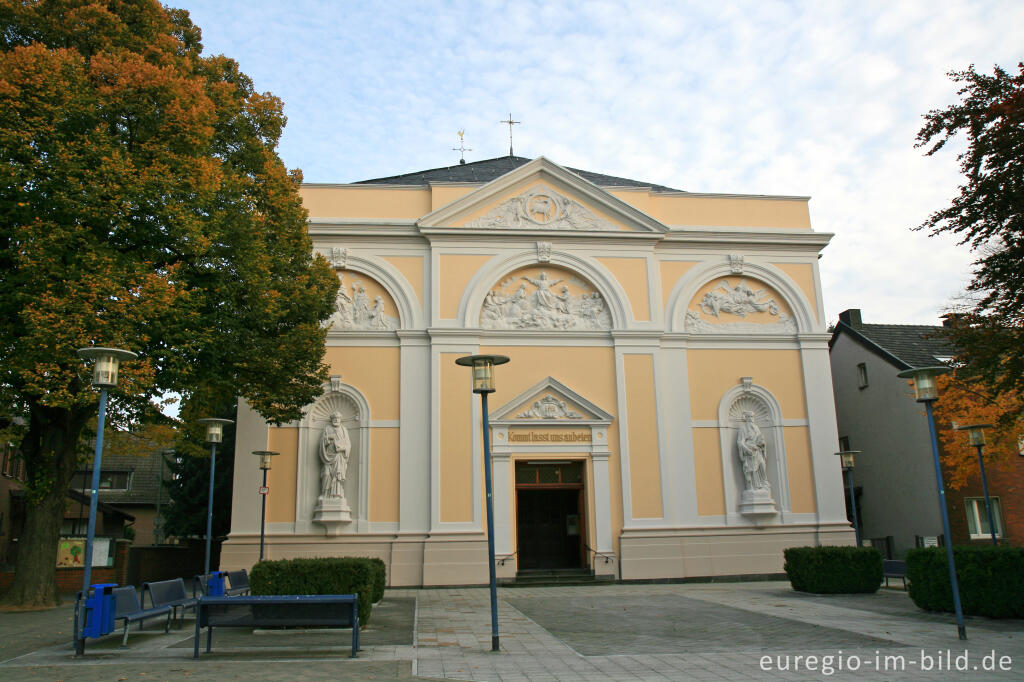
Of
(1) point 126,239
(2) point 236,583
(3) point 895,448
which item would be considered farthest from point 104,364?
(3) point 895,448

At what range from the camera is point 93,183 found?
14.4 metres

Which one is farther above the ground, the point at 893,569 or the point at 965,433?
the point at 965,433

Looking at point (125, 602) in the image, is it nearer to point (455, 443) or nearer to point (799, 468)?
point (455, 443)

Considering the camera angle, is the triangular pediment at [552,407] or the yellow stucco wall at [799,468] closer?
the triangular pediment at [552,407]

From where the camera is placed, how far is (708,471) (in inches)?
896

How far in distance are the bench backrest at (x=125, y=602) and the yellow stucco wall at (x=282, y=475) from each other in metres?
9.77

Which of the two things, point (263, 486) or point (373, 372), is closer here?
point (263, 486)

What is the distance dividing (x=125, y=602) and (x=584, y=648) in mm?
6485

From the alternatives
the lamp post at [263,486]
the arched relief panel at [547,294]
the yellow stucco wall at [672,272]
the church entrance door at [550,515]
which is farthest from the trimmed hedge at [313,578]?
the yellow stucco wall at [672,272]

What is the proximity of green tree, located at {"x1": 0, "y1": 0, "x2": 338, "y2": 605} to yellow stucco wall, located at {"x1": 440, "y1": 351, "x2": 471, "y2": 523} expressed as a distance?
4.66m

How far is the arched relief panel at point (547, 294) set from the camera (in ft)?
75.7

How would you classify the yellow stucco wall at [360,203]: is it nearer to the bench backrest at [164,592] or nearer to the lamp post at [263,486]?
the lamp post at [263,486]

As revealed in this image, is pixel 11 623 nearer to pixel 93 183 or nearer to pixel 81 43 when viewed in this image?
pixel 93 183

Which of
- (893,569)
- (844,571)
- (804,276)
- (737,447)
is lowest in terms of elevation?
(893,569)
